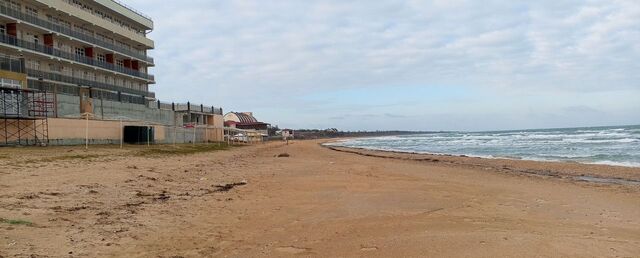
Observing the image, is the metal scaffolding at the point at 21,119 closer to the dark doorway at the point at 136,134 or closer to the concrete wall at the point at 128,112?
the dark doorway at the point at 136,134

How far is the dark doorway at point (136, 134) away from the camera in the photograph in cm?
3419

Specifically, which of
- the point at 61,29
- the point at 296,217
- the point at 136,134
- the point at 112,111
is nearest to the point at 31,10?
the point at 61,29

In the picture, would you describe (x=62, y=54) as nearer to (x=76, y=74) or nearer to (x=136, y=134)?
(x=76, y=74)

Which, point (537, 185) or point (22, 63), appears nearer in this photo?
point (537, 185)

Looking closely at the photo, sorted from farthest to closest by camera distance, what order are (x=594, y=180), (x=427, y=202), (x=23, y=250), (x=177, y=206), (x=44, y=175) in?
(x=594, y=180), (x=44, y=175), (x=427, y=202), (x=177, y=206), (x=23, y=250)

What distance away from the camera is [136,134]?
113ft

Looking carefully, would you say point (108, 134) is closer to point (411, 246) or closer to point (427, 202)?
point (427, 202)

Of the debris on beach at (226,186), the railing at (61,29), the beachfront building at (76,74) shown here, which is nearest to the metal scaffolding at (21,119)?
the beachfront building at (76,74)

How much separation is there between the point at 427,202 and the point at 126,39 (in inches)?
2204

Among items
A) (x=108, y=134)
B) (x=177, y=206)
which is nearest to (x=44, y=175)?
(x=177, y=206)

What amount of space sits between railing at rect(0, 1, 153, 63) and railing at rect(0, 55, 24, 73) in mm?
4867

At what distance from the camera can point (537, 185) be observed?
1516 cm

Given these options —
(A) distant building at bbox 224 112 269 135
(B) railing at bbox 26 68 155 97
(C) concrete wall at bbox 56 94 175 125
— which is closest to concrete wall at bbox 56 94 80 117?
(C) concrete wall at bbox 56 94 175 125

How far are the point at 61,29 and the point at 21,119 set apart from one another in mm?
25372
